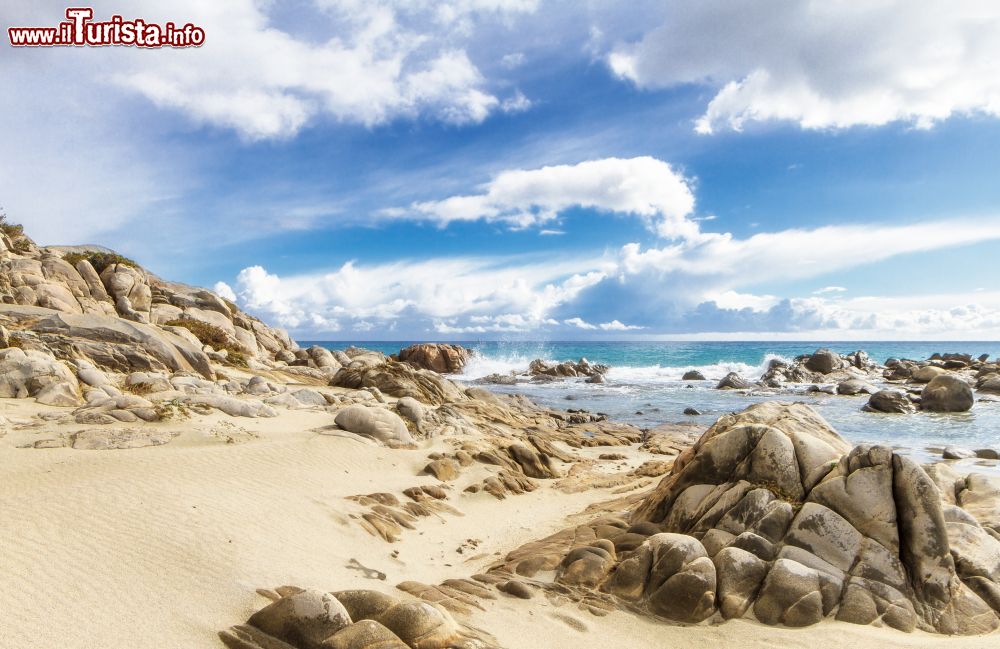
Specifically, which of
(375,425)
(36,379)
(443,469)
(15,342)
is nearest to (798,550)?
(443,469)

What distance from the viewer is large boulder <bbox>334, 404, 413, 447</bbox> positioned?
48.4 feet

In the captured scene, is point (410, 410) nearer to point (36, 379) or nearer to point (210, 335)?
point (36, 379)

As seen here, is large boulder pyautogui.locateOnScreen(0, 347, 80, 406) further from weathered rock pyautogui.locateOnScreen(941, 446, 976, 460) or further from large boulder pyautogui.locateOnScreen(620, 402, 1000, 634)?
weathered rock pyautogui.locateOnScreen(941, 446, 976, 460)

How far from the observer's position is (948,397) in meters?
28.6

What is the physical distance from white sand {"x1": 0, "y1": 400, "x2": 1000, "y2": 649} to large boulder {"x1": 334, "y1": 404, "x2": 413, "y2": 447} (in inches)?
85.8

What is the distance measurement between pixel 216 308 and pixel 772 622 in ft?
133

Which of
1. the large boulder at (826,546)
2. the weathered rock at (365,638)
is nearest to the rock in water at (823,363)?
the large boulder at (826,546)

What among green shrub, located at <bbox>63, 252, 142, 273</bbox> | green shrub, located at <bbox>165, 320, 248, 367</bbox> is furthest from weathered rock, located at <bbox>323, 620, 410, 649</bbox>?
green shrub, located at <bbox>63, 252, 142, 273</bbox>

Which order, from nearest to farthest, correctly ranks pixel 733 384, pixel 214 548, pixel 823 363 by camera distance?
pixel 214 548, pixel 733 384, pixel 823 363

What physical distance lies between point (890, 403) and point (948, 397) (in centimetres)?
310

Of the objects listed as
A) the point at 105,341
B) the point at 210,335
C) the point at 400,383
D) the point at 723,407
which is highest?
the point at 210,335

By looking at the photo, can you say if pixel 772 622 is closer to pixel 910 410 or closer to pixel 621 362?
pixel 910 410

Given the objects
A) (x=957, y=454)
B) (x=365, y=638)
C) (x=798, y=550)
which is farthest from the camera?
(x=957, y=454)

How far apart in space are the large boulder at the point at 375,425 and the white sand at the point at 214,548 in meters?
2.18
